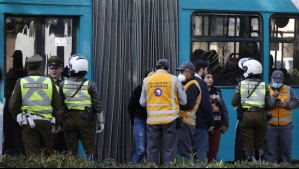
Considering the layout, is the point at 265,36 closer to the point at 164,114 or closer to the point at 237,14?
the point at 237,14

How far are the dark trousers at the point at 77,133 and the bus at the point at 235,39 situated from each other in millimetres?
2192

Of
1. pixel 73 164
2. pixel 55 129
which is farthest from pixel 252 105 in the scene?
pixel 73 164

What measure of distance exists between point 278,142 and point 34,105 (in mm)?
4019

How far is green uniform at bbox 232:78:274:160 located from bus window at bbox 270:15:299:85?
1.58 m

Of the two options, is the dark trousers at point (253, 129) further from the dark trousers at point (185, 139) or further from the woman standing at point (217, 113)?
the dark trousers at point (185, 139)

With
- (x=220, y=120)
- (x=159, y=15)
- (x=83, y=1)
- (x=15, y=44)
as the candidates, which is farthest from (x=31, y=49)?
(x=220, y=120)

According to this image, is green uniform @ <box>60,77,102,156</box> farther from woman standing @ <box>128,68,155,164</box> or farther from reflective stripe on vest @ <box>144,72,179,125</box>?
woman standing @ <box>128,68,155,164</box>

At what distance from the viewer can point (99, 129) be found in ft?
36.8

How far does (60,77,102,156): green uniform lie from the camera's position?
10961mm

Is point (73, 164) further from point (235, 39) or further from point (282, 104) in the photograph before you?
point (235, 39)

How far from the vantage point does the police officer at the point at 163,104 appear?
11.1 metres

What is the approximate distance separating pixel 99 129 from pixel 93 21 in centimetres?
166

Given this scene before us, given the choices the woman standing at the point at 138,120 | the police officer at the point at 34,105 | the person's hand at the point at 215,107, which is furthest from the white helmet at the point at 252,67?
the police officer at the point at 34,105

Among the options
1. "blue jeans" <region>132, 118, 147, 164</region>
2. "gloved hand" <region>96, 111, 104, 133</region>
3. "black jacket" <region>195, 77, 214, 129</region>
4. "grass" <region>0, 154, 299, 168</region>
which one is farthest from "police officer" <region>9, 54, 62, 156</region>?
"grass" <region>0, 154, 299, 168</region>
